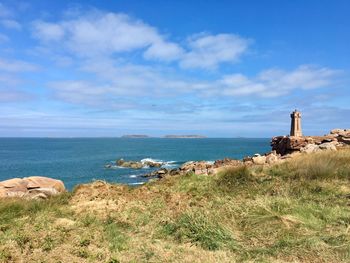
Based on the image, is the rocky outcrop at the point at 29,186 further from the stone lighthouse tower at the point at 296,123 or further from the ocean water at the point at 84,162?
the stone lighthouse tower at the point at 296,123

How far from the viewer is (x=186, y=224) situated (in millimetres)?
6742

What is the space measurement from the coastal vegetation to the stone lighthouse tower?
16.7 metres

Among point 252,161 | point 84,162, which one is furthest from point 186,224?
point 84,162

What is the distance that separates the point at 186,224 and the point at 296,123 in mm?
23089

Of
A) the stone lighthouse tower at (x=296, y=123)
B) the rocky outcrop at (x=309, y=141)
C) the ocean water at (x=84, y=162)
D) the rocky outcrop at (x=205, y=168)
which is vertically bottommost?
the ocean water at (x=84, y=162)

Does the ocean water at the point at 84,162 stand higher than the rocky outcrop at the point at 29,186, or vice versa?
the rocky outcrop at the point at 29,186

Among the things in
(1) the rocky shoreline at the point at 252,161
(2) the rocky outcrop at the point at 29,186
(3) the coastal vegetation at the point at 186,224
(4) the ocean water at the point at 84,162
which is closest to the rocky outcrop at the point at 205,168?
(1) the rocky shoreline at the point at 252,161

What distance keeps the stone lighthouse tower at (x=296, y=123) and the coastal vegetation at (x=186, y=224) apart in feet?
54.6

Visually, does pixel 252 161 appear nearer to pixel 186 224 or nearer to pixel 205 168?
pixel 205 168

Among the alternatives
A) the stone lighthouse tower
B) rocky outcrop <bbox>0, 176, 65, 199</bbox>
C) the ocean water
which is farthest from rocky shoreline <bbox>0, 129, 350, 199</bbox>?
the ocean water

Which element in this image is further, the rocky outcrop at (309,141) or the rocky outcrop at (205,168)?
the rocky outcrop at (309,141)

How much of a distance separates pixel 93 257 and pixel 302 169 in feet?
29.4

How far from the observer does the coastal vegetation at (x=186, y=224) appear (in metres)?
5.52

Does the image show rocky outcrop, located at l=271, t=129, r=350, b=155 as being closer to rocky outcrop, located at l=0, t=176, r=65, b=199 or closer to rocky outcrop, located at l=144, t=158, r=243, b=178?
rocky outcrop, located at l=144, t=158, r=243, b=178
